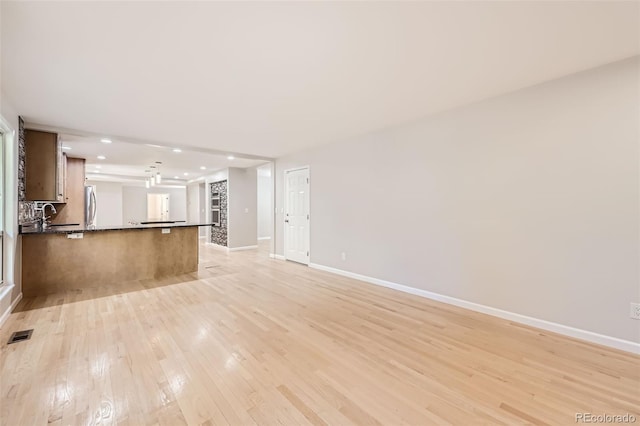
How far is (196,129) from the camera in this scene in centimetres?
416

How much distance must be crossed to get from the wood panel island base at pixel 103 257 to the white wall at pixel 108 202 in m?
7.72

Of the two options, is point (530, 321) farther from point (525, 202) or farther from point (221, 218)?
point (221, 218)

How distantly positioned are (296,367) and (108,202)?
12.0m

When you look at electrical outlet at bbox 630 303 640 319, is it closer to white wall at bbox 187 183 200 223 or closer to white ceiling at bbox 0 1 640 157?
white ceiling at bbox 0 1 640 157

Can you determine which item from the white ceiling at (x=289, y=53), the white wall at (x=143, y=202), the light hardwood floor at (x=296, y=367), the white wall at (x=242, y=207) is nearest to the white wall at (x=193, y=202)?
the white wall at (x=143, y=202)

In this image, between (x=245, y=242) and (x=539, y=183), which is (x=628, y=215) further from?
(x=245, y=242)

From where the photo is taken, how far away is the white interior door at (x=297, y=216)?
579cm

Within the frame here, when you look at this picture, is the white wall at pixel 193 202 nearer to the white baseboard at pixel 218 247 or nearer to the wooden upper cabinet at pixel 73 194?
the white baseboard at pixel 218 247

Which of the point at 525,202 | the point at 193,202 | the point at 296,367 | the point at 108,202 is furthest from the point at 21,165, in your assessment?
the point at 108,202

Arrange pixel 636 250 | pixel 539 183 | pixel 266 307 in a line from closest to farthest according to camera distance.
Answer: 1. pixel 636 250
2. pixel 539 183
3. pixel 266 307

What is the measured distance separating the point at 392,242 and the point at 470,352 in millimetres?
1974

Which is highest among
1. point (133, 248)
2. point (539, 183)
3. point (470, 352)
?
point (539, 183)

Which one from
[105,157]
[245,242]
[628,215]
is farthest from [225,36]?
[245,242]

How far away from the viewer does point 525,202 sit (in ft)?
9.43
